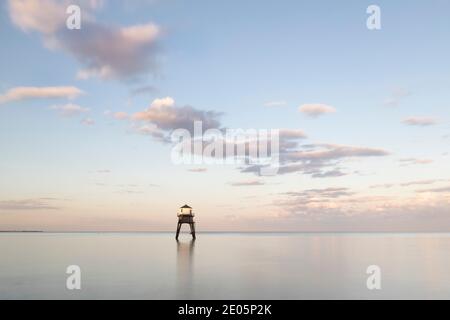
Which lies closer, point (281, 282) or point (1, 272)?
point (281, 282)

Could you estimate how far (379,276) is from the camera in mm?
33750

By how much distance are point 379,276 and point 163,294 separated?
1843cm

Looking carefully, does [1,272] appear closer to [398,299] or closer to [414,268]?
[398,299]

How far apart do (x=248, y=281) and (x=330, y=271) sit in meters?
10.3
